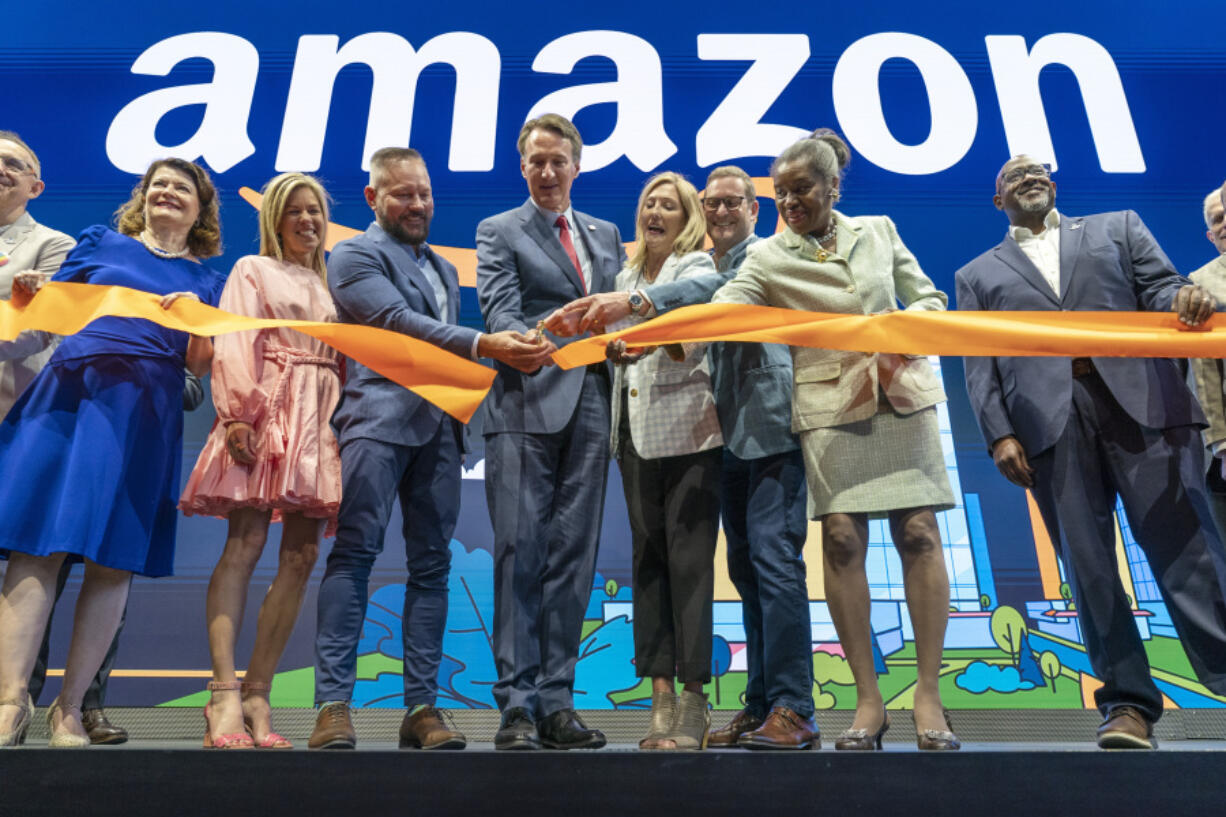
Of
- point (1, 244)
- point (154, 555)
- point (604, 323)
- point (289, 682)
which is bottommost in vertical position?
point (289, 682)

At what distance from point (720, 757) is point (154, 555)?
169cm

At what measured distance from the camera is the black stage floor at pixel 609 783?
7.42ft

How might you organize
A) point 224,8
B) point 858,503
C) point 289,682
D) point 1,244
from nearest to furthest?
point 858,503 → point 1,244 → point 289,682 → point 224,8

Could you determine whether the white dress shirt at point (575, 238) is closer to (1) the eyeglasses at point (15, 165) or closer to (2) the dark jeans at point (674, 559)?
(2) the dark jeans at point (674, 559)

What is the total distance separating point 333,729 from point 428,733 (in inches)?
9.7

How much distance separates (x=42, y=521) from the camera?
265 centimetres

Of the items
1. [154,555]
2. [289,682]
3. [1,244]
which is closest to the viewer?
[154,555]

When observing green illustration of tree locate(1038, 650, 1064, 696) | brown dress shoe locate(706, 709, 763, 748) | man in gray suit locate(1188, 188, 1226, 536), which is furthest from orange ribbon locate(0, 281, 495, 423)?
green illustration of tree locate(1038, 650, 1064, 696)

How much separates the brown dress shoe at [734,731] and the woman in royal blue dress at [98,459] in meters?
1.66

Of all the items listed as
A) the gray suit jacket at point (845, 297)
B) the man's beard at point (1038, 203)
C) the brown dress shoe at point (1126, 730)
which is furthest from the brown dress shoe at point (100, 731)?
the man's beard at point (1038, 203)

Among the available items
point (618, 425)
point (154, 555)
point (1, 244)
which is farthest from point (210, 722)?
point (1, 244)

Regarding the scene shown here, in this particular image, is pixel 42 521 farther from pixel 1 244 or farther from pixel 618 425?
pixel 618 425

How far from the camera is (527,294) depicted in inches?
117

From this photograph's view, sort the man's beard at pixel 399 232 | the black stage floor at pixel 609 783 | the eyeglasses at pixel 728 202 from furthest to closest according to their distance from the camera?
the eyeglasses at pixel 728 202 → the man's beard at pixel 399 232 → the black stage floor at pixel 609 783
